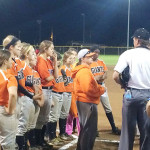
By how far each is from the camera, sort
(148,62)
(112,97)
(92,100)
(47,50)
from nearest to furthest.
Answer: (148,62)
(92,100)
(47,50)
(112,97)

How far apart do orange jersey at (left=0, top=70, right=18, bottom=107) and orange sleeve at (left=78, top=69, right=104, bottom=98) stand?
1.10m

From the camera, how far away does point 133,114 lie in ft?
13.7

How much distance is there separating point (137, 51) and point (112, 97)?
7.09 m

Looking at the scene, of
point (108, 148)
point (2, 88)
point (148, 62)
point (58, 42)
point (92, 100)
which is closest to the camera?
point (2, 88)

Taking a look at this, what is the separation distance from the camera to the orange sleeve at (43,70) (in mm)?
5003

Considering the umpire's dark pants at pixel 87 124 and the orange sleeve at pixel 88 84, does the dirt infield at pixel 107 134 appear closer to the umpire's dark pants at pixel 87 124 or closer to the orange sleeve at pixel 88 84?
the umpire's dark pants at pixel 87 124

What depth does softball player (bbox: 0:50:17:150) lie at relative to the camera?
355cm

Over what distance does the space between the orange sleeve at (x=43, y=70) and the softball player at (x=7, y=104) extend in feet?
4.15

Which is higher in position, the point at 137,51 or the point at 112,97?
the point at 137,51

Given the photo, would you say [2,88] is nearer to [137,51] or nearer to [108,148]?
[137,51]

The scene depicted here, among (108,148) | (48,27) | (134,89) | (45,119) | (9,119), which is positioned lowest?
(108,148)

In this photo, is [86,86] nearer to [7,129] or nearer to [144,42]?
[144,42]

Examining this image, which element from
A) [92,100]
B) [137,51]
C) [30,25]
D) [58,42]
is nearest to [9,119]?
[92,100]

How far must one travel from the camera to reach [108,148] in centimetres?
545
